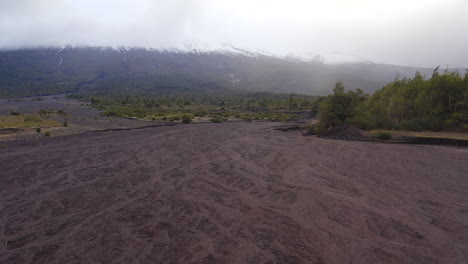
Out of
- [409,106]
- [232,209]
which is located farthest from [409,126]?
[232,209]

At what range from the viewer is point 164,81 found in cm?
18925

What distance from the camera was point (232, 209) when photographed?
30.7 feet

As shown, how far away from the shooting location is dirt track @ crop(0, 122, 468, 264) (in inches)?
268

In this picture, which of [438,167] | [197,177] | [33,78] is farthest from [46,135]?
[33,78]

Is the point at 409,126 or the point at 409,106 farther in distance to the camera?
the point at 409,106

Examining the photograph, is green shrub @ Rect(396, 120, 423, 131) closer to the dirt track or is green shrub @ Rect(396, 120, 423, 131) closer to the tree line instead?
the tree line

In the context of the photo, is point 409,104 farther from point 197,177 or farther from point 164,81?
point 164,81

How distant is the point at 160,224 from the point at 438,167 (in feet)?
53.0

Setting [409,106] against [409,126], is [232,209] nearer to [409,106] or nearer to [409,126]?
[409,126]

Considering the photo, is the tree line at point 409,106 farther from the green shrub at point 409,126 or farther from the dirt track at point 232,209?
the dirt track at point 232,209

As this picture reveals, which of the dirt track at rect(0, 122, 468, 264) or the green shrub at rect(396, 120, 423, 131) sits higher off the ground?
the green shrub at rect(396, 120, 423, 131)

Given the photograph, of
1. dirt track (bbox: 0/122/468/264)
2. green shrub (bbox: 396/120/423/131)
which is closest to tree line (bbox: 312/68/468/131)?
green shrub (bbox: 396/120/423/131)

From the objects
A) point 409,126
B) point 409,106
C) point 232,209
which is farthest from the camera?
point 409,106

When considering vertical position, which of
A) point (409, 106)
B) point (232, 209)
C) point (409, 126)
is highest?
point (409, 106)
